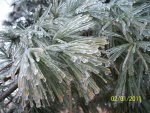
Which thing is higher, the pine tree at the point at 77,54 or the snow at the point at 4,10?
the snow at the point at 4,10
